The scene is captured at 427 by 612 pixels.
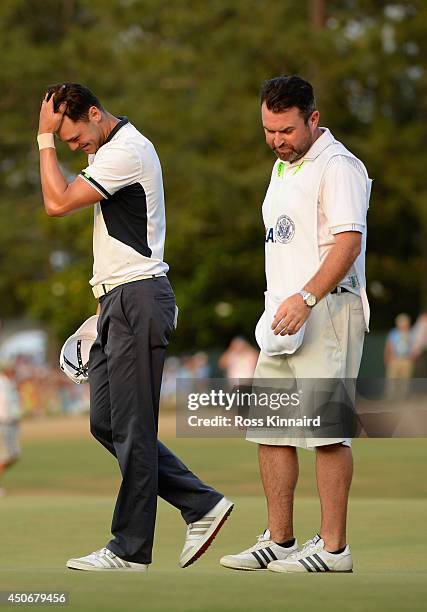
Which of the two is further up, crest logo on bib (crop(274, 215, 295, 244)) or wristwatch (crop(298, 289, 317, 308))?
crest logo on bib (crop(274, 215, 295, 244))

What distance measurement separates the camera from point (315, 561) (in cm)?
677

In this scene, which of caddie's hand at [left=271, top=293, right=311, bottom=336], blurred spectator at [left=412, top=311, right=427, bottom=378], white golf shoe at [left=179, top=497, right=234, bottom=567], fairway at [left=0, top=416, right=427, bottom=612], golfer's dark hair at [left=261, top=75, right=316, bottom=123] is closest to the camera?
fairway at [left=0, top=416, right=427, bottom=612]

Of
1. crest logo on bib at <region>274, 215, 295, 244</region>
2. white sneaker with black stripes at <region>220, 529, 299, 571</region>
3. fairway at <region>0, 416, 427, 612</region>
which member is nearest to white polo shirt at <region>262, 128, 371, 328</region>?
crest logo on bib at <region>274, 215, 295, 244</region>

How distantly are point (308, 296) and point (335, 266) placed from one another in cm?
18

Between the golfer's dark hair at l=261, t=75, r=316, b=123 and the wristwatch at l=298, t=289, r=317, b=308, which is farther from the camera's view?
the golfer's dark hair at l=261, t=75, r=316, b=123

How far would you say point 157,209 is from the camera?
7203 mm

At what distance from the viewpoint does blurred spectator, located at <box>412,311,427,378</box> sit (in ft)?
125

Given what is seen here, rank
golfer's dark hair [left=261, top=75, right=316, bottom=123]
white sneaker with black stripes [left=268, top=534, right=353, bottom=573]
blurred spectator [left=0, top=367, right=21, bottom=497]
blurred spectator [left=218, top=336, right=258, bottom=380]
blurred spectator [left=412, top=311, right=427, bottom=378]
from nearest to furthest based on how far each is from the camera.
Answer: white sneaker with black stripes [left=268, top=534, right=353, bottom=573]
golfer's dark hair [left=261, top=75, right=316, bottom=123]
blurred spectator [left=0, top=367, right=21, bottom=497]
blurred spectator [left=218, top=336, right=258, bottom=380]
blurred spectator [left=412, top=311, right=427, bottom=378]

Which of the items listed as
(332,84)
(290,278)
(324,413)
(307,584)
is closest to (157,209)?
(290,278)

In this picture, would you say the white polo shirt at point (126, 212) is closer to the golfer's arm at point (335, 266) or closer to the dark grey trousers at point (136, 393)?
the dark grey trousers at point (136, 393)

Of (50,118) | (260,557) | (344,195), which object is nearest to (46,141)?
(50,118)

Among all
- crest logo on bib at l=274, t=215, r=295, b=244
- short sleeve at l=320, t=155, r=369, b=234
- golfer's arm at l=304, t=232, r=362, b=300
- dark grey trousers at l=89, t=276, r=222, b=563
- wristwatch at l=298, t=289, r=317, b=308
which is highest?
short sleeve at l=320, t=155, r=369, b=234

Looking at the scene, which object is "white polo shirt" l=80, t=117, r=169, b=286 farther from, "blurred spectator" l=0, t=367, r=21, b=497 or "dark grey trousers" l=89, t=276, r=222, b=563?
"blurred spectator" l=0, t=367, r=21, b=497

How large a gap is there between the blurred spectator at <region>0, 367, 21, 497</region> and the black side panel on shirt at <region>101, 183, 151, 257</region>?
38.0 ft
